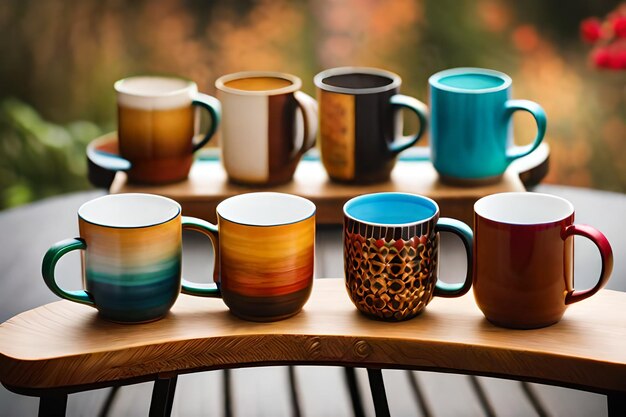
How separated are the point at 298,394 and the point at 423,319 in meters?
0.30

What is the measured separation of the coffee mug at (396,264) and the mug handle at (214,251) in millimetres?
139

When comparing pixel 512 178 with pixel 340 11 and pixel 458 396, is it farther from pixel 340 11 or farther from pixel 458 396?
pixel 340 11

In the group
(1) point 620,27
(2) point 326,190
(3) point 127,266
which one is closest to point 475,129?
(2) point 326,190

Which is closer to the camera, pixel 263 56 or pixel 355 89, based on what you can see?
pixel 355 89

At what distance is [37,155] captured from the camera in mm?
3557

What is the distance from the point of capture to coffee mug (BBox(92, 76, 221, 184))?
4.77ft

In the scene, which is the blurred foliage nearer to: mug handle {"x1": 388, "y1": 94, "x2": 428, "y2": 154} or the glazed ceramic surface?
the glazed ceramic surface

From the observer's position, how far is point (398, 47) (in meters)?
3.52

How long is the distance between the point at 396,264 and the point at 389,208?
11cm

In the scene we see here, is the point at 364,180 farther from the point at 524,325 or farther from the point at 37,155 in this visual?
the point at 37,155

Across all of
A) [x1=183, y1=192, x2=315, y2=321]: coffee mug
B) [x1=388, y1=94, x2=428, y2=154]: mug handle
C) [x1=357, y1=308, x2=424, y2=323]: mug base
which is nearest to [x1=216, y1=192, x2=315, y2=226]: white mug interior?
[x1=183, y1=192, x2=315, y2=321]: coffee mug

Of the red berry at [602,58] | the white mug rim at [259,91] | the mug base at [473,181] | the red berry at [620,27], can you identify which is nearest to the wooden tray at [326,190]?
the mug base at [473,181]

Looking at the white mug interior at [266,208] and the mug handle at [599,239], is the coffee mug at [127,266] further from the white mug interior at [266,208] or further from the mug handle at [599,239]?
the mug handle at [599,239]

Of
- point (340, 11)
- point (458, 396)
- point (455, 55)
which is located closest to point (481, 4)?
point (455, 55)
